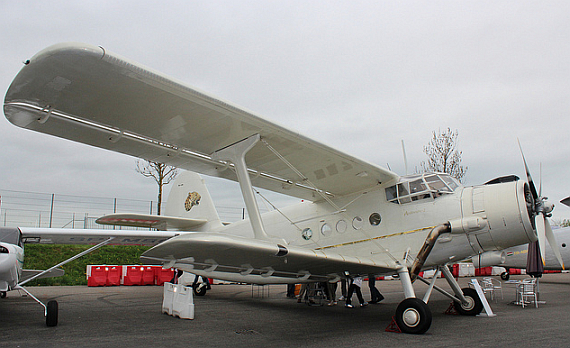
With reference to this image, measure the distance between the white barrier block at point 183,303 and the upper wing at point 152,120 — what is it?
2.81 metres

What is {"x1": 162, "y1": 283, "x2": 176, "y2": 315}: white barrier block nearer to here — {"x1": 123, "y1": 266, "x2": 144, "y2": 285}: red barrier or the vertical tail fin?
the vertical tail fin

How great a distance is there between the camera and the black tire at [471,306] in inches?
344

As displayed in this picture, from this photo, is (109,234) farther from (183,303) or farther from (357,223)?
(357,223)

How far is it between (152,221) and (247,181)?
5.86 meters

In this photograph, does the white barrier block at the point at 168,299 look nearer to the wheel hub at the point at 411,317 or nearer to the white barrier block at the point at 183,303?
the white barrier block at the point at 183,303

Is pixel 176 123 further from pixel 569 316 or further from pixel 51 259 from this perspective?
pixel 51 259

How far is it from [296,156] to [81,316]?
5.90 meters

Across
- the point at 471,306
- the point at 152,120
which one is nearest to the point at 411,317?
the point at 471,306

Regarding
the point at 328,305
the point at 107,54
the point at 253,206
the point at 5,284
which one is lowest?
the point at 328,305

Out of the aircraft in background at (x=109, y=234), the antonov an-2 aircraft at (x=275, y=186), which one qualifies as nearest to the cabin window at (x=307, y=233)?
the antonov an-2 aircraft at (x=275, y=186)

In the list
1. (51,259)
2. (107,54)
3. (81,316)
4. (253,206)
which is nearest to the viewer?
(107,54)

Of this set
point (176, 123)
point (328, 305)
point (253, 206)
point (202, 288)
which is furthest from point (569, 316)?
point (202, 288)

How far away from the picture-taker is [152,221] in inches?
449

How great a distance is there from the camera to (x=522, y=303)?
10.8 meters
